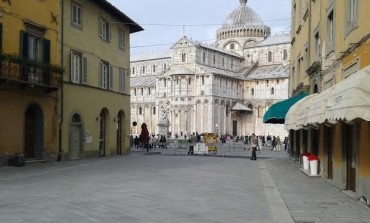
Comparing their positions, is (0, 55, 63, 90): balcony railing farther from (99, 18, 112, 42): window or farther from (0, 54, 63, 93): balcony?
(99, 18, 112, 42): window

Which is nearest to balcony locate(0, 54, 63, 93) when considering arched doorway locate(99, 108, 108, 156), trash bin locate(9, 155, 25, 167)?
trash bin locate(9, 155, 25, 167)

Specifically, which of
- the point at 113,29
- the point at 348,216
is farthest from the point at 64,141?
the point at 348,216

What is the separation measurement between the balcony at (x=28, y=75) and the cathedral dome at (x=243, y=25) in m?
85.5

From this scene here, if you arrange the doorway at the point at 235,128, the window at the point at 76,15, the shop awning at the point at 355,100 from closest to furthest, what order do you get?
the shop awning at the point at 355,100, the window at the point at 76,15, the doorway at the point at 235,128

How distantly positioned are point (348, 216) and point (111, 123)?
23.4m

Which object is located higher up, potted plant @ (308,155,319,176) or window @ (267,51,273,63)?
window @ (267,51,273,63)

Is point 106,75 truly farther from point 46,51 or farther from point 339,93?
point 339,93

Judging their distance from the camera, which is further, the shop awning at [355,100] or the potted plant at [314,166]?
the potted plant at [314,166]

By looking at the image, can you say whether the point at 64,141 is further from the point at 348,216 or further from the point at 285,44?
the point at 285,44

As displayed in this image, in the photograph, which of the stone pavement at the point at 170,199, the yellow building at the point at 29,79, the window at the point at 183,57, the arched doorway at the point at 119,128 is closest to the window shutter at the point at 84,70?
the yellow building at the point at 29,79

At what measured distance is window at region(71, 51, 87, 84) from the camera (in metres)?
25.9

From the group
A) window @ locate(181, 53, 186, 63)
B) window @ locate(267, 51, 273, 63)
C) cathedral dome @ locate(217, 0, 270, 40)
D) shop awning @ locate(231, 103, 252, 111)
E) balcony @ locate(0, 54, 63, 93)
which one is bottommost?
balcony @ locate(0, 54, 63, 93)

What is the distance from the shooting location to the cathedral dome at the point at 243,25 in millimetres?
105688

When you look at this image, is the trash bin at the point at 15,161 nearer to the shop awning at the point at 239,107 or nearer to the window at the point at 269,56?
the shop awning at the point at 239,107
